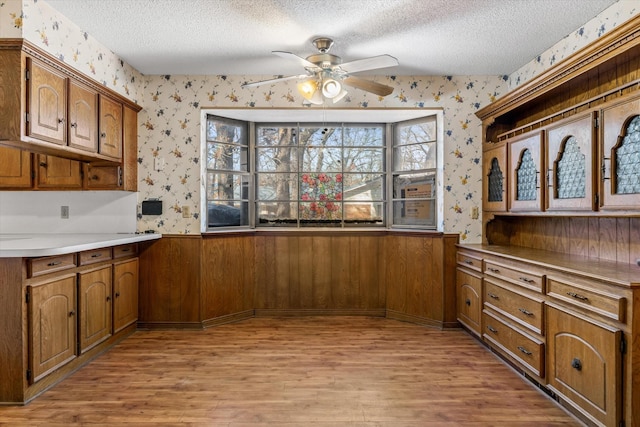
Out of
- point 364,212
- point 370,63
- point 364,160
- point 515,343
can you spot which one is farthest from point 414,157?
point 515,343

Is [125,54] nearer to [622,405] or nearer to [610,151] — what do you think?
[610,151]

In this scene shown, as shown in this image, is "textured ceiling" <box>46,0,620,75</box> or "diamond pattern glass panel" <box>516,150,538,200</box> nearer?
"textured ceiling" <box>46,0,620,75</box>

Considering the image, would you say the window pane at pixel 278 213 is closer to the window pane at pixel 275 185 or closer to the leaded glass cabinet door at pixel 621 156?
the window pane at pixel 275 185

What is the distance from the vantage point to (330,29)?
3.02 metres

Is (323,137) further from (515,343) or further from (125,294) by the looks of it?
(515,343)

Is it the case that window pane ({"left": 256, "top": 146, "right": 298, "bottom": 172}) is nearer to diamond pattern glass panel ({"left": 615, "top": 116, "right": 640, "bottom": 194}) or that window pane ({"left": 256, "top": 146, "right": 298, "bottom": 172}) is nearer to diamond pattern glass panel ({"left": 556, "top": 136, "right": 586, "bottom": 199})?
diamond pattern glass panel ({"left": 556, "top": 136, "right": 586, "bottom": 199})

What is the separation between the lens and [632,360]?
1.93 metres

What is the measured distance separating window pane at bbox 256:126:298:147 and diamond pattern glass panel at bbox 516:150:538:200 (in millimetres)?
2344

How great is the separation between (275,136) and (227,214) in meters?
1.04

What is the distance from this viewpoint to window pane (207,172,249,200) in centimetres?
422

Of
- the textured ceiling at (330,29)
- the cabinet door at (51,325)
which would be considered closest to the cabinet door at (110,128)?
the textured ceiling at (330,29)

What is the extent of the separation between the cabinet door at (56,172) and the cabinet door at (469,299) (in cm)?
371

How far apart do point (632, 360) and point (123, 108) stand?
4196 mm

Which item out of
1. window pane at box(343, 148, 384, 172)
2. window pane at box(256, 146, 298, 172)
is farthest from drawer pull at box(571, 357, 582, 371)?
window pane at box(256, 146, 298, 172)
